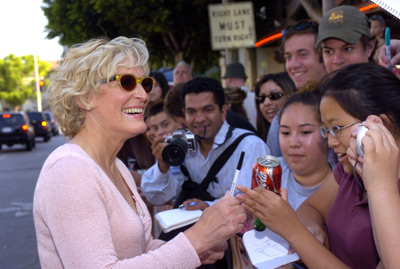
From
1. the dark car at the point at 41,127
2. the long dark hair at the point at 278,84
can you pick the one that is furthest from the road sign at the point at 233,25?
the dark car at the point at 41,127

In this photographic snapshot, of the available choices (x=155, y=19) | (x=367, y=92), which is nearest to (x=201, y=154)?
(x=367, y=92)

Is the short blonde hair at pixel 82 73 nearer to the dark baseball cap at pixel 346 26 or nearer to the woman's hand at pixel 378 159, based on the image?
the woman's hand at pixel 378 159

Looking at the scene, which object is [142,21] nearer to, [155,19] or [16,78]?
[155,19]

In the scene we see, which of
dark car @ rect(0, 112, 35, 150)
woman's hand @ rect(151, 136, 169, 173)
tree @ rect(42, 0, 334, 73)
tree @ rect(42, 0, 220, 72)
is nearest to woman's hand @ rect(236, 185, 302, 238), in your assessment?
woman's hand @ rect(151, 136, 169, 173)

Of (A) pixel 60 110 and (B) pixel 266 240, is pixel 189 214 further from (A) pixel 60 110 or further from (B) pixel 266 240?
(A) pixel 60 110

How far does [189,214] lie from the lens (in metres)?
2.49

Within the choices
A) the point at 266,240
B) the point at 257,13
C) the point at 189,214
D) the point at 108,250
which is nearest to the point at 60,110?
the point at 108,250

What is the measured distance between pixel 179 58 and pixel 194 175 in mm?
12418

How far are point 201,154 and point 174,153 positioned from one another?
15.0 inches

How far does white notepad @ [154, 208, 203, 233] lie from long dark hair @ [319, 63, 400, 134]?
3.67ft

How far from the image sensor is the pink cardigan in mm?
1562

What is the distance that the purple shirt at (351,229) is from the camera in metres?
1.66

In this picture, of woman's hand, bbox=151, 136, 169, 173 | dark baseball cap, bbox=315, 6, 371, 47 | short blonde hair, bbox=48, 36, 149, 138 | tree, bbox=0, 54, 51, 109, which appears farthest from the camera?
tree, bbox=0, 54, 51, 109

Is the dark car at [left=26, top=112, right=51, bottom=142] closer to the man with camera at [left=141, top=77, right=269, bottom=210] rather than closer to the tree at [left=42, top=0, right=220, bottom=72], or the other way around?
the tree at [left=42, top=0, right=220, bottom=72]
